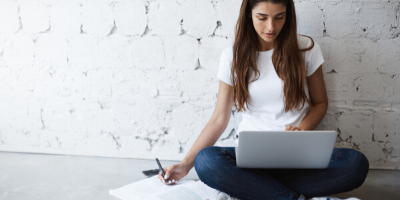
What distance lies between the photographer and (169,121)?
6.45 feet

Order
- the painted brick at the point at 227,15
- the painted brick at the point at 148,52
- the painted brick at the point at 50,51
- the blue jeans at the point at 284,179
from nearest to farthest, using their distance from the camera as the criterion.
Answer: the blue jeans at the point at 284,179, the painted brick at the point at 227,15, the painted brick at the point at 148,52, the painted brick at the point at 50,51

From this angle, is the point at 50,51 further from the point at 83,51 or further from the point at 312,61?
the point at 312,61

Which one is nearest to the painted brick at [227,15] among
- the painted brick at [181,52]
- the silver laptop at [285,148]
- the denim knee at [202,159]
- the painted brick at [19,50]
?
the painted brick at [181,52]

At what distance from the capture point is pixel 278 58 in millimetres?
1545

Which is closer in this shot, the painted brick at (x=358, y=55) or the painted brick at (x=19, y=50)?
the painted brick at (x=358, y=55)

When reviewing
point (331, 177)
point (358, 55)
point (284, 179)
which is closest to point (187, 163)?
point (284, 179)

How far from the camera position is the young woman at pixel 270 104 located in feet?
4.46

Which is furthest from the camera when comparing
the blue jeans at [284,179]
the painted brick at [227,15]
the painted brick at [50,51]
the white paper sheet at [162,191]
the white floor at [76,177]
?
the painted brick at [50,51]

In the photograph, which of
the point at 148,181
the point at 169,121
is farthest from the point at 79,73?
the point at 148,181

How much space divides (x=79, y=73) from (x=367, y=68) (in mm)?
1456

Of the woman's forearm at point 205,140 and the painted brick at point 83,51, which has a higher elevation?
the painted brick at point 83,51

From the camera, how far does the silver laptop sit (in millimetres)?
1173

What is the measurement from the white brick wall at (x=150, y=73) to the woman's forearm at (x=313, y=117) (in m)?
0.20

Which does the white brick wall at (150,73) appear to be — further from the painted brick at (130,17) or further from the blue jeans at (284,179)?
the blue jeans at (284,179)
